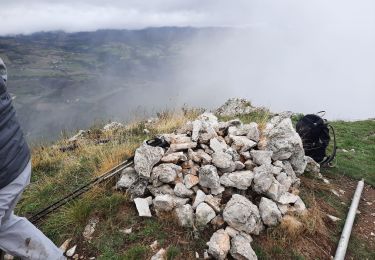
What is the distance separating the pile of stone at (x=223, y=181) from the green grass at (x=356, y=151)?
2161 millimetres

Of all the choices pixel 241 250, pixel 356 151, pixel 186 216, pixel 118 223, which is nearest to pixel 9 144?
pixel 118 223

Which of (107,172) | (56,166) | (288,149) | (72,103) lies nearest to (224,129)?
(288,149)

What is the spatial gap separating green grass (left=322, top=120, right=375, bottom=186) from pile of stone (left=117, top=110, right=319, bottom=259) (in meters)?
2.16

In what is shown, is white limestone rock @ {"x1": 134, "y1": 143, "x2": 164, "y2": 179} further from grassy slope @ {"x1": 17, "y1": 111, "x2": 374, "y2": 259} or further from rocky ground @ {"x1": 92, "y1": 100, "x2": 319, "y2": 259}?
grassy slope @ {"x1": 17, "y1": 111, "x2": 374, "y2": 259}

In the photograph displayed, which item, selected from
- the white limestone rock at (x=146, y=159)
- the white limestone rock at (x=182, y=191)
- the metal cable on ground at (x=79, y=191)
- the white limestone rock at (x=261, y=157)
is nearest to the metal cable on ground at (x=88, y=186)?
the metal cable on ground at (x=79, y=191)

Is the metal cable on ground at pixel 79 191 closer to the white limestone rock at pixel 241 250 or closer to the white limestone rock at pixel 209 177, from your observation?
the white limestone rock at pixel 209 177

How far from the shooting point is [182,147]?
657 centimetres

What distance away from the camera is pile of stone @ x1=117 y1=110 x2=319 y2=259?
5.26 meters

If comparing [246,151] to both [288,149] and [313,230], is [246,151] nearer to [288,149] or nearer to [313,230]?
[288,149]

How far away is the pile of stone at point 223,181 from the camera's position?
526 cm

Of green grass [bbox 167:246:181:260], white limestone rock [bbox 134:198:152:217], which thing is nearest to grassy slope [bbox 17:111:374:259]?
green grass [bbox 167:246:181:260]

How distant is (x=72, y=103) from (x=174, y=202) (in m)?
197

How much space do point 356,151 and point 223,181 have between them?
6466 mm

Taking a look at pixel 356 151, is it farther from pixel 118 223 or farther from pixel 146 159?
pixel 118 223
